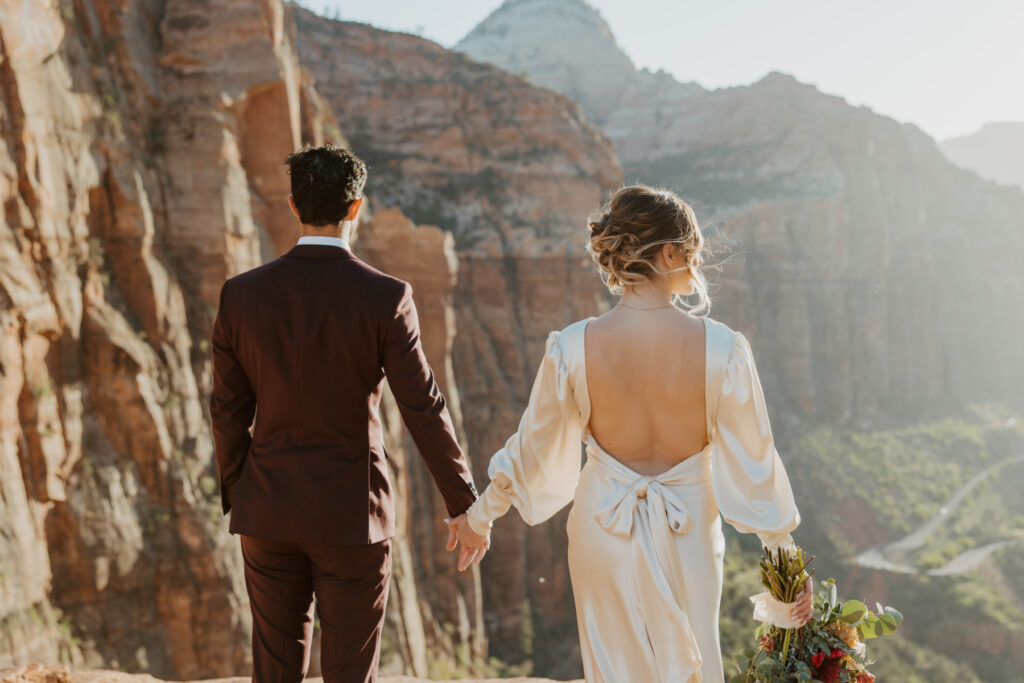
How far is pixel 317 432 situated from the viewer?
8.95 feet

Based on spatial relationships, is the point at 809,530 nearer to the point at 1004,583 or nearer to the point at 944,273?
the point at 1004,583

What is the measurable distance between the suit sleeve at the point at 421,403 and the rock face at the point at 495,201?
22.6 meters

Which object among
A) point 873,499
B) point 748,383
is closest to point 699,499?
point 748,383

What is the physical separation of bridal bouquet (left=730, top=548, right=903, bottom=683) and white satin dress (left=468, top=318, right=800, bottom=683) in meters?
0.10

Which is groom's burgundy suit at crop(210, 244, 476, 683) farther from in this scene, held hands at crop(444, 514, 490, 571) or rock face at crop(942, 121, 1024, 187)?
rock face at crop(942, 121, 1024, 187)

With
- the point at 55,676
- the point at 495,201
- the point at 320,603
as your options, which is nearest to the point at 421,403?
the point at 320,603

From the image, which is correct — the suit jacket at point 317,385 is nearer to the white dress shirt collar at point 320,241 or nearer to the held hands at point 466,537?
the white dress shirt collar at point 320,241

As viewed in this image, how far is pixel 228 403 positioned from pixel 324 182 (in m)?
0.86

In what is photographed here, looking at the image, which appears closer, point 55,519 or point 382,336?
point 382,336

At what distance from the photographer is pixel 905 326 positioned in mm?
66875

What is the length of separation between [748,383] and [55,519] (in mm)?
8551

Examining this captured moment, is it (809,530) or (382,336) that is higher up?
(382,336)

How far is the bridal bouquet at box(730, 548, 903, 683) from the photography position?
2.76 metres

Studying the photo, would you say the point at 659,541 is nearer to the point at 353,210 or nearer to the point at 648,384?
the point at 648,384
